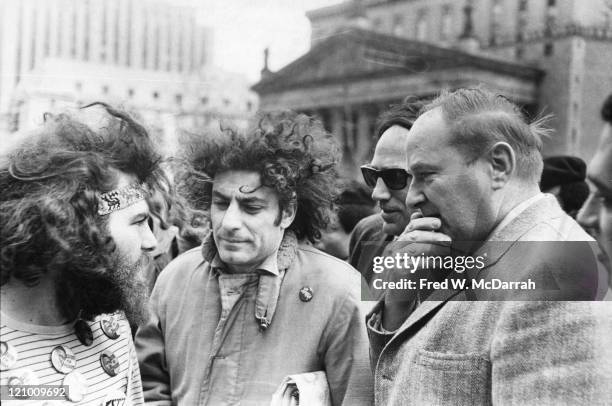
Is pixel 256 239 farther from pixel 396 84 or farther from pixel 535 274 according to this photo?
pixel 396 84

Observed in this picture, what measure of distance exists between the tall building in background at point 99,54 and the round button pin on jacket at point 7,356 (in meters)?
2.70

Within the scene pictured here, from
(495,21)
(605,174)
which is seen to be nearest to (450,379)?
(605,174)

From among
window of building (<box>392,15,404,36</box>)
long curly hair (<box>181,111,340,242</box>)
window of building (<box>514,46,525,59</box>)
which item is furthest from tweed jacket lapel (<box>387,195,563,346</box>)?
window of building (<box>392,15,404,36</box>)

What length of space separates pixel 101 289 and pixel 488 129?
1.12 m

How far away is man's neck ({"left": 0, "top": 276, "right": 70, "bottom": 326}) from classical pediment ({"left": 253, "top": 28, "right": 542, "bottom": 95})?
24098 millimetres

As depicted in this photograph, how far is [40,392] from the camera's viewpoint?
164 centimetres

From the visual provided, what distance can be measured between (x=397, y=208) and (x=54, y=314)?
4.50ft

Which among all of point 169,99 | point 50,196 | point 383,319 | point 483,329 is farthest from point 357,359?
point 169,99

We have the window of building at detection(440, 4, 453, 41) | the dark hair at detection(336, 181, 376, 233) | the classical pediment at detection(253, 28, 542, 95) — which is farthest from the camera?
the window of building at detection(440, 4, 453, 41)

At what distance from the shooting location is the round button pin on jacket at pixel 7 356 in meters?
1.60

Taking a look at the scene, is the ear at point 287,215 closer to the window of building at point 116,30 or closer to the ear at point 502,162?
the ear at point 502,162

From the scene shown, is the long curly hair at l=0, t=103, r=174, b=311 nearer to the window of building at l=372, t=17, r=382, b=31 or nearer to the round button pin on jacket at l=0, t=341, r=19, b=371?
the round button pin on jacket at l=0, t=341, r=19, b=371

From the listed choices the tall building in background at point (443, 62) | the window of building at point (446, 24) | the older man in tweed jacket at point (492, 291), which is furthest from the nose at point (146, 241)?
the window of building at point (446, 24)

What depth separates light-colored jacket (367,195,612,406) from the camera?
1436 mm
